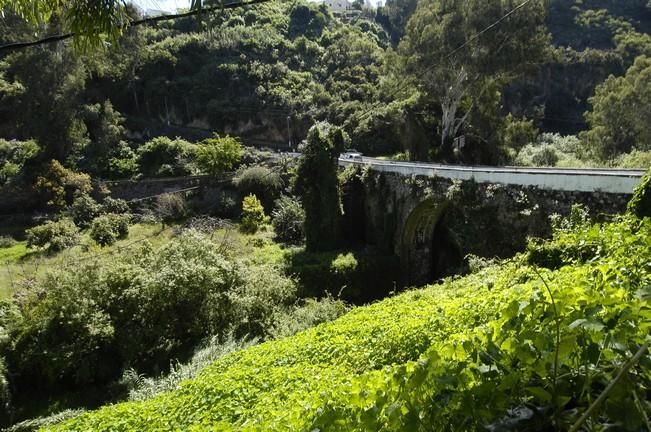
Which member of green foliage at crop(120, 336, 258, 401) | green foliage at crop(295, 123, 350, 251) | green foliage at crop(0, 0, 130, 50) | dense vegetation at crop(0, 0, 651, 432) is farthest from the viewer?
green foliage at crop(295, 123, 350, 251)

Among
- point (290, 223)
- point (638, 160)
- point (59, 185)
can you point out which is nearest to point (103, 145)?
point (59, 185)

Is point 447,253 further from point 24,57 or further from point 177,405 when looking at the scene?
point 24,57

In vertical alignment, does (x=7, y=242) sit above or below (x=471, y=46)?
below

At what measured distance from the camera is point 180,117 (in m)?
45.1

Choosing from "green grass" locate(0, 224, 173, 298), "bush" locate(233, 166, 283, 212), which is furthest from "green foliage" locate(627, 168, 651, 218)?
"bush" locate(233, 166, 283, 212)

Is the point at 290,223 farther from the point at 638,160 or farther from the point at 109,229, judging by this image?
the point at 638,160

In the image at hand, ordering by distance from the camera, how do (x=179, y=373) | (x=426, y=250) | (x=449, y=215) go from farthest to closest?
(x=426, y=250) → (x=449, y=215) → (x=179, y=373)

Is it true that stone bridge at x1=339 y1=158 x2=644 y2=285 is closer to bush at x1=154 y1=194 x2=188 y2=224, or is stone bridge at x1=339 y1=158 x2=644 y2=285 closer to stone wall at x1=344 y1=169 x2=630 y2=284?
stone wall at x1=344 y1=169 x2=630 y2=284

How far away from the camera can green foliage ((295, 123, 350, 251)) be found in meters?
19.0

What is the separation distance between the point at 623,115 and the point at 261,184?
26.4 meters

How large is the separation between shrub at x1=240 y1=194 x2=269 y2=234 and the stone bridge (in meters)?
6.53

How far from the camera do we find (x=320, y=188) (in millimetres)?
19062

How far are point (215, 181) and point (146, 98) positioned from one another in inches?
847

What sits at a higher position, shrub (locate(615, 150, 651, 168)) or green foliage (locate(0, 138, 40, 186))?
green foliage (locate(0, 138, 40, 186))
